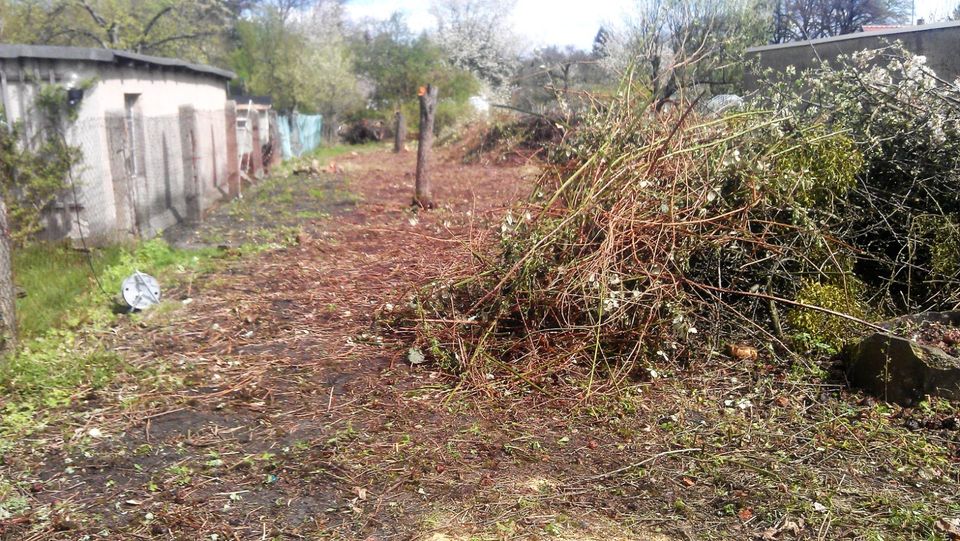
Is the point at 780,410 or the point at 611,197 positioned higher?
the point at 611,197

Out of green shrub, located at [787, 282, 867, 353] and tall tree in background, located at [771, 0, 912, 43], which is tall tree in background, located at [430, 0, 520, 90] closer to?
tall tree in background, located at [771, 0, 912, 43]

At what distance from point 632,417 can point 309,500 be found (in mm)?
2025

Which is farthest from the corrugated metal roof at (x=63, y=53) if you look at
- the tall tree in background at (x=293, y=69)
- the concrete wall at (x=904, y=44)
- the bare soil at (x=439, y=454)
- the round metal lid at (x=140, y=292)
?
the tall tree in background at (x=293, y=69)

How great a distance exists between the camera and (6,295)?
227 inches

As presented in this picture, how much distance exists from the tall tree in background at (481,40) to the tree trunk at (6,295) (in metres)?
37.7

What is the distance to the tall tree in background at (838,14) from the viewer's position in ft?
86.4

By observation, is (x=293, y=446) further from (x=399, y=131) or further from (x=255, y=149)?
(x=399, y=131)

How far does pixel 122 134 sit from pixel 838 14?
24.7m

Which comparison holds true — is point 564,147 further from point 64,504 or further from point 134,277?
point 64,504

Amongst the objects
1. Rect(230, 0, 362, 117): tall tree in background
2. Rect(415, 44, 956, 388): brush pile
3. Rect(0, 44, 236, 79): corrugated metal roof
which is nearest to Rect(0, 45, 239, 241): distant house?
Rect(0, 44, 236, 79): corrugated metal roof

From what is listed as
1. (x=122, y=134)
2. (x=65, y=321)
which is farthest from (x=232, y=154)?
(x=65, y=321)

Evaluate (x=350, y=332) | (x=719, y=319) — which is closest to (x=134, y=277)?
(x=350, y=332)

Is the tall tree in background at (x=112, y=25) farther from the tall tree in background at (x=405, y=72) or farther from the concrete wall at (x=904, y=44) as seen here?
the concrete wall at (x=904, y=44)

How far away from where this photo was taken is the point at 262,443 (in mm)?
4660
